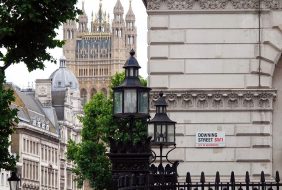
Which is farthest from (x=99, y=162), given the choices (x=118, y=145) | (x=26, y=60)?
(x=118, y=145)

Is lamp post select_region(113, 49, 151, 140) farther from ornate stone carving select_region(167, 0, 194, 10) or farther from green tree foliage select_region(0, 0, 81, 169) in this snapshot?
ornate stone carving select_region(167, 0, 194, 10)

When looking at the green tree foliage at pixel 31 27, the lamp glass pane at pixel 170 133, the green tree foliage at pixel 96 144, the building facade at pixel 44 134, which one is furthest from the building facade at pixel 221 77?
the building facade at pixel 44 134

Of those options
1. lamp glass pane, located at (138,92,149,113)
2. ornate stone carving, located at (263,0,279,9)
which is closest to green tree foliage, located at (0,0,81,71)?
lamp glass pane, located at (138,92,149,113)

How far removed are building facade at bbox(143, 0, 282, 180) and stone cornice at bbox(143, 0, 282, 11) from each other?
0.02m

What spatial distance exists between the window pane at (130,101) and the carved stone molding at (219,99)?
406 inches

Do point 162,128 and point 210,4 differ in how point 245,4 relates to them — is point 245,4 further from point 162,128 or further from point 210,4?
point 162,128

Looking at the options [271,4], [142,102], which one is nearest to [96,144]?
→ [271,4]

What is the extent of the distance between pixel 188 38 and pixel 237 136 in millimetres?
2544

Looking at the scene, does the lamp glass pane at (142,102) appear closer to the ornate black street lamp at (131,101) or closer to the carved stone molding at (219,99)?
the ornate black street lamp at (131,101)

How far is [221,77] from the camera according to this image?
112ft

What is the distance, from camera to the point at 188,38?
34156 millimetres

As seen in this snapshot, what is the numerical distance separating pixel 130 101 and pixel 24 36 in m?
5.02

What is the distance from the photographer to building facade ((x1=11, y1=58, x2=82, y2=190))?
133 m

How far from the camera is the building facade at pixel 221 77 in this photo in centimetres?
3369
